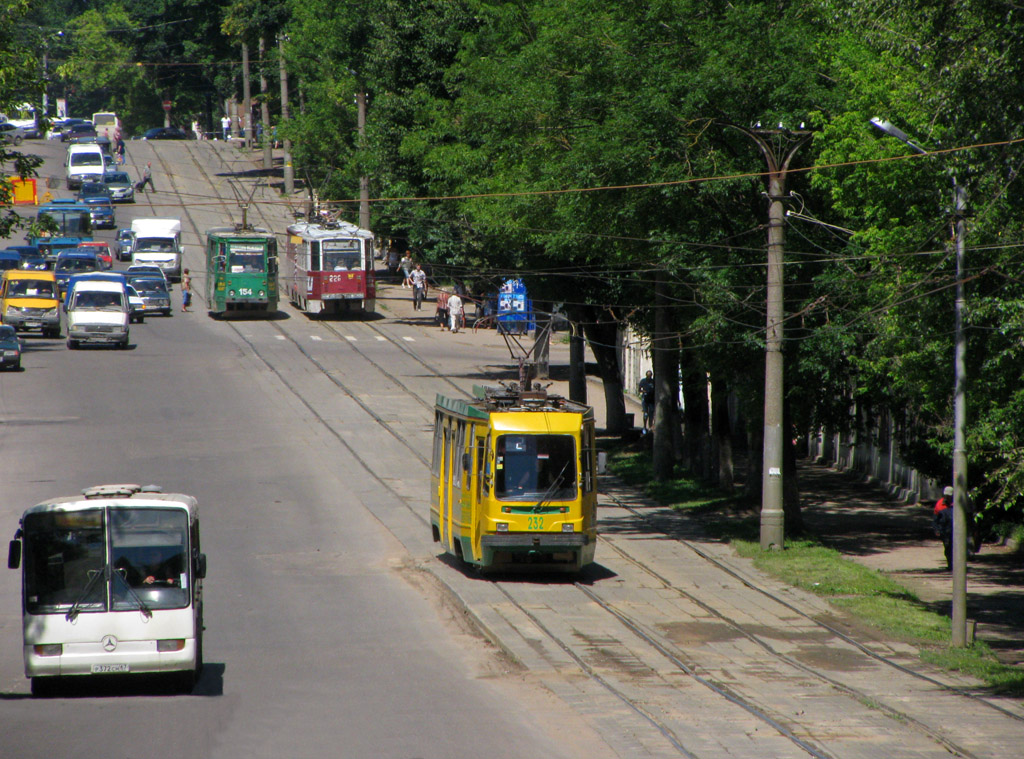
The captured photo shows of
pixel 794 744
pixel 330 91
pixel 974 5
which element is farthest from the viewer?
pixel 330 91

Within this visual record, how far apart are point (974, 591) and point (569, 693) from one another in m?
10.3

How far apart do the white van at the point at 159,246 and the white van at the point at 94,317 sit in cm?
1609

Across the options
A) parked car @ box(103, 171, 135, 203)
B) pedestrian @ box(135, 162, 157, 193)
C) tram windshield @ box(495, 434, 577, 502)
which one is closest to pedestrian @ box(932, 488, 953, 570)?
tram windshield @ box(495, 434, 577, 502)

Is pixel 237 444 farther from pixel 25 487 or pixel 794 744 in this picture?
pixel 794 744

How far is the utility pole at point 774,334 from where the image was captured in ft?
75.1

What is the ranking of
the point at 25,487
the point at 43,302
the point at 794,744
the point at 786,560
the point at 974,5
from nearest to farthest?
1. the point at 794,744
2. the point at 974,5
3. the point at 786,560
4. the point at 25,487
5. the point at 43,302

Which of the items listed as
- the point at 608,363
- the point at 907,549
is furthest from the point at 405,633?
the point at 608,363

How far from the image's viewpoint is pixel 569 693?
13938mm

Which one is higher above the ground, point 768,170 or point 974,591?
point 768,170

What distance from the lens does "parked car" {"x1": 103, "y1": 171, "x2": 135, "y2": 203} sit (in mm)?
80812

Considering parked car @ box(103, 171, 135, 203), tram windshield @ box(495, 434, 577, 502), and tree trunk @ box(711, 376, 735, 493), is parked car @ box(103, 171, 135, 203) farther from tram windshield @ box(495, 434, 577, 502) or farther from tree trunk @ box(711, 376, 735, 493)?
tram windshield @ box(495, 434, 577, 502)

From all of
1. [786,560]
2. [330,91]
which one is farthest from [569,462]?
[330,91]

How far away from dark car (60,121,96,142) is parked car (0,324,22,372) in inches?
2487

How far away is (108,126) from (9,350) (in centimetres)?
7005
